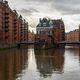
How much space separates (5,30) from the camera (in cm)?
16538

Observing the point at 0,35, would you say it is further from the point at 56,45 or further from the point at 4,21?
the point at 56,45

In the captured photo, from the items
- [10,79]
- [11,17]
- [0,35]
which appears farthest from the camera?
[11,17]

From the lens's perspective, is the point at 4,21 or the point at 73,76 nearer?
the point at 73,76

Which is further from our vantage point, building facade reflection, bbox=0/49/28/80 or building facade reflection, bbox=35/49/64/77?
building facade reflection, bbox=35/49/64/77

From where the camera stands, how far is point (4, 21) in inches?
6521

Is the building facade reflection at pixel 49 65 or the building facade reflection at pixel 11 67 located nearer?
the building facade reflection at pixel 11 67

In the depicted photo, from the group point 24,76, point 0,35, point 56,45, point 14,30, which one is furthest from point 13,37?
point 24,76

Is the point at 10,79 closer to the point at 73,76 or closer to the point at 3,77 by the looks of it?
the point at 3,77

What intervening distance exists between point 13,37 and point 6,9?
92.2 feet

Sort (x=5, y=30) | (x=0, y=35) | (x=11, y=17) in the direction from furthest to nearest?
(x=11, y=17)
(x=5, y=30)
(x=0, y=35)

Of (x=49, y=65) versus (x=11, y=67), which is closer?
(x=11, y=67)

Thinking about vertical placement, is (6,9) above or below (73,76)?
above

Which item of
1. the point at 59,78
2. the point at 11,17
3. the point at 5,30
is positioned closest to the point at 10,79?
the point at 59,78

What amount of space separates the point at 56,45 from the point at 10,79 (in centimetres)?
15495
